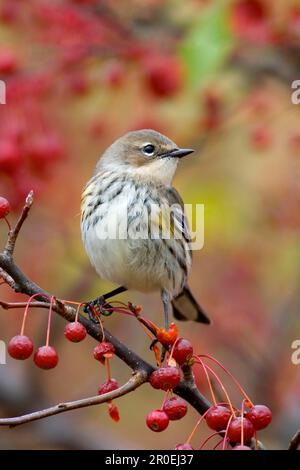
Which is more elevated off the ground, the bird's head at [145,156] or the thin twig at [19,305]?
the bird's head at [145,156]

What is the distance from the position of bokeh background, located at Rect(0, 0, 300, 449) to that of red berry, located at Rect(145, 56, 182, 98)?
0.01 meters

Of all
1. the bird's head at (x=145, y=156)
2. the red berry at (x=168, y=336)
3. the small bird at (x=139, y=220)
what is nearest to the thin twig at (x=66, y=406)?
the red berry at (x=168, y=336)

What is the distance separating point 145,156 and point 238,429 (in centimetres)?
266

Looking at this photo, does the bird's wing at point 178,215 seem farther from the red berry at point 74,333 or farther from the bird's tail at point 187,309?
the red berry at point 74,333

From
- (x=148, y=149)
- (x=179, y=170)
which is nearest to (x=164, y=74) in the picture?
(x=148, y=149)

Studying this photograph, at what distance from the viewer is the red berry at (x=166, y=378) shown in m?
2.80

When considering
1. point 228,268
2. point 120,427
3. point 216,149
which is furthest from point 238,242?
point 120,427

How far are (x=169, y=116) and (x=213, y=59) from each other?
1.56 m

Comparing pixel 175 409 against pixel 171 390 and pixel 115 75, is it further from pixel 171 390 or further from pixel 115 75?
pixel 115 75

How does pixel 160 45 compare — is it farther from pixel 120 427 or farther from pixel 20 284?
pixel 120 427

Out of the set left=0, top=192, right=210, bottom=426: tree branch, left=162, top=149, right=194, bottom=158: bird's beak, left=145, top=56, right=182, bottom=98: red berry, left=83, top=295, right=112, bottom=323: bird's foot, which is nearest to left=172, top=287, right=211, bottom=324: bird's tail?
left=162, top=149, right=194, bottom=158: bird's beak

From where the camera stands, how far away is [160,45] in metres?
5.36

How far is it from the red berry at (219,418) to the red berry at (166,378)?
0.16 meters

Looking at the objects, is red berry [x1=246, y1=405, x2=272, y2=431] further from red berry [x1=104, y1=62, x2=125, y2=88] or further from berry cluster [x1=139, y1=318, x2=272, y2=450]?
red berry [x1=104, y1=62, x2=125, y2=88]
